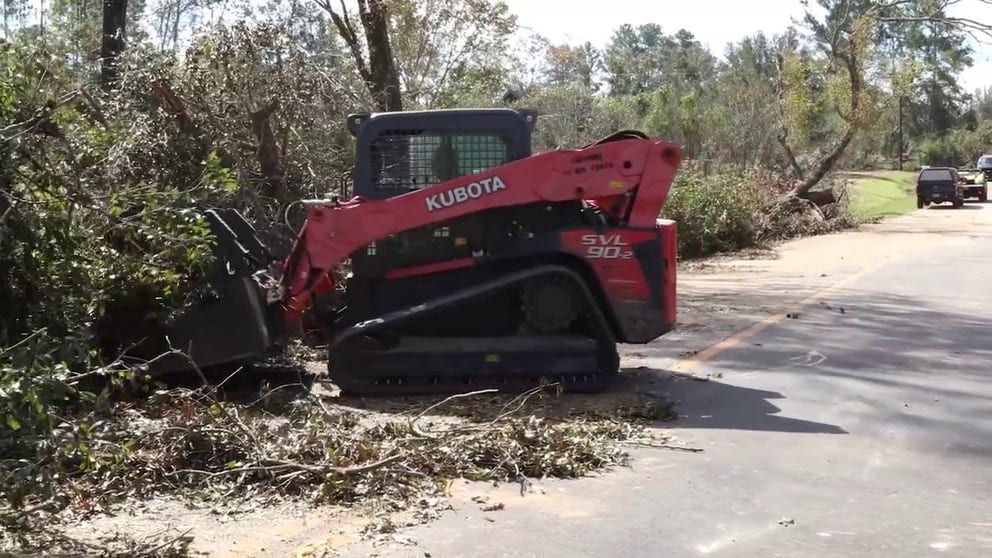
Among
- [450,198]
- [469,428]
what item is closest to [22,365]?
[469,428]

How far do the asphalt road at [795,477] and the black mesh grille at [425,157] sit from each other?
242cm

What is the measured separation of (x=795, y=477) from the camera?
667 centimetres

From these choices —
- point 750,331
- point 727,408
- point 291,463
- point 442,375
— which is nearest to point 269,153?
point 442,375

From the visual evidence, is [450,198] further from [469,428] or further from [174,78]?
[174,78]

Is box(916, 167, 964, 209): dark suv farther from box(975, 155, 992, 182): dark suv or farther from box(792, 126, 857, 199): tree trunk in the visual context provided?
box(975, 155, 992, 182): dark suv

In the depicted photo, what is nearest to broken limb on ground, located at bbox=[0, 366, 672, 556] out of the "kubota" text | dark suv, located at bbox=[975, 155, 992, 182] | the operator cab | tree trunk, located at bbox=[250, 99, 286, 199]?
the "kubota" text

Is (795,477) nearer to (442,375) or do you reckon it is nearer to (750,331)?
(442,375)

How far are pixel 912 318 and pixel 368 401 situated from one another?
7581 millimetres

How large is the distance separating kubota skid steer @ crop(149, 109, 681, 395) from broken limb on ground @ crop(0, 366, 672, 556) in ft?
2.75

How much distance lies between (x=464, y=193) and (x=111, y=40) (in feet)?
34.2

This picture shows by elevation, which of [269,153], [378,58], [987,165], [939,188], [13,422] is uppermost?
[378,58]

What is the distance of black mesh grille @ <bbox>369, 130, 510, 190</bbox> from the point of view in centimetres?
933

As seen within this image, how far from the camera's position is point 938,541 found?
554 centimetres

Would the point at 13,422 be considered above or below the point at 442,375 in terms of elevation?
above
